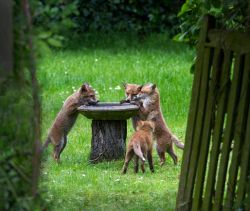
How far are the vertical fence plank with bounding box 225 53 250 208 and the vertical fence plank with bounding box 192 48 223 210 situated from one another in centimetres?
31

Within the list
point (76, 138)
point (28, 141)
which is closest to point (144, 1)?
point (76, 138)

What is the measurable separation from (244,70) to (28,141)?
238 cm

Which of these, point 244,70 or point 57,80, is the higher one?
point 244,70

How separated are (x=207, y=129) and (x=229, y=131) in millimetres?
288

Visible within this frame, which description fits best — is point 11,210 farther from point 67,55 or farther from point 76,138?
point 67,55

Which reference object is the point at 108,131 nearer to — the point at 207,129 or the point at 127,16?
the point at 207,129

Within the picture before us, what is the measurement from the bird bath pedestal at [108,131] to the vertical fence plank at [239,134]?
13.3 feet

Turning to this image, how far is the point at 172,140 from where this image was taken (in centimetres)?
1023

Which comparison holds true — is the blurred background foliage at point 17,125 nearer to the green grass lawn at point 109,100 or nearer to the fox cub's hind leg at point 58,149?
the green grass lawn at point 109,100

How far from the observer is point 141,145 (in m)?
9.55

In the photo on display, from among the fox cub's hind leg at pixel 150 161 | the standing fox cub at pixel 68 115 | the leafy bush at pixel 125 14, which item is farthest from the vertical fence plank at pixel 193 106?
the leafy bush at pixel 125 14

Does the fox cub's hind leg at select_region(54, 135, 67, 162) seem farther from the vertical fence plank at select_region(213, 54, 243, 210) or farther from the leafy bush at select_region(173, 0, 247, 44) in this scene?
the vertical fence plank at select_region(213, 54, 243, 210)

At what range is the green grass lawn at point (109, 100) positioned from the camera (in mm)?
8102

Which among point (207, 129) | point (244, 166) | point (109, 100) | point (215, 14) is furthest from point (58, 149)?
point (244, 166)
